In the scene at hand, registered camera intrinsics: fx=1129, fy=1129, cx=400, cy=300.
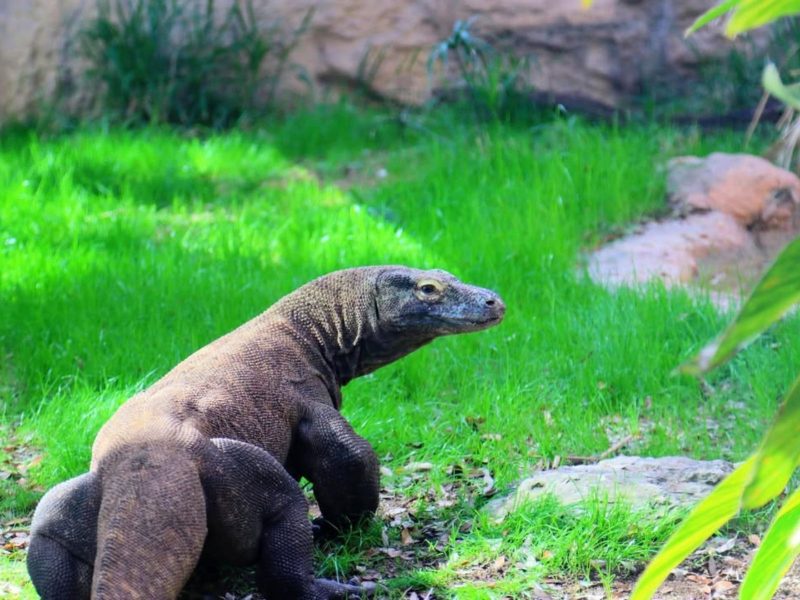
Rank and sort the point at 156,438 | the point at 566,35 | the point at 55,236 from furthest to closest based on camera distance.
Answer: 1. the point at 566,35
2. the point at 55,236
3. the point at 156,438

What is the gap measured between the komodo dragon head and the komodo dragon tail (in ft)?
3.31

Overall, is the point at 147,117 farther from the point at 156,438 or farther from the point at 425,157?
the point at 156,438

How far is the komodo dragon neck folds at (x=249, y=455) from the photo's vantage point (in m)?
2.79

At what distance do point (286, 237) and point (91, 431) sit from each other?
2.53 m

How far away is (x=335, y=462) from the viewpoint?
138 inches

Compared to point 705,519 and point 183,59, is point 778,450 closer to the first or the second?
point 705,519

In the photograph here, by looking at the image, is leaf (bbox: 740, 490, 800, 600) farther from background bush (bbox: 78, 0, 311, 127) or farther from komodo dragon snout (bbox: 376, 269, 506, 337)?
background bush (bbox: 78, 0, 311, 127)

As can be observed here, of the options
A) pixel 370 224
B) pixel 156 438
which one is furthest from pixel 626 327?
pixel 156 438

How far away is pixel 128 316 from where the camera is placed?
5.42 m

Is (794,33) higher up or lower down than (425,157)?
higher up

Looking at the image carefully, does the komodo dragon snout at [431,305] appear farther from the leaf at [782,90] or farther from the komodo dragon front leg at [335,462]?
the leaf at [782,90]

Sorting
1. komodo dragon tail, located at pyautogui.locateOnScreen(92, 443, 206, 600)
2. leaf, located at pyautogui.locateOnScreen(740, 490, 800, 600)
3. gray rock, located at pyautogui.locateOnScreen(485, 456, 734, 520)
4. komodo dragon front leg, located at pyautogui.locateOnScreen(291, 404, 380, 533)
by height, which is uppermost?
leaf, located at pyautogui.locateOnScreen(740, 490, 800, 600)

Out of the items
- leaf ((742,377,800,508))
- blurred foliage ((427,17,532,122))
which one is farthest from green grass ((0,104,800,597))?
leaf ((742,377,800,508))

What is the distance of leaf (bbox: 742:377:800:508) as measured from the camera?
4.29ft
